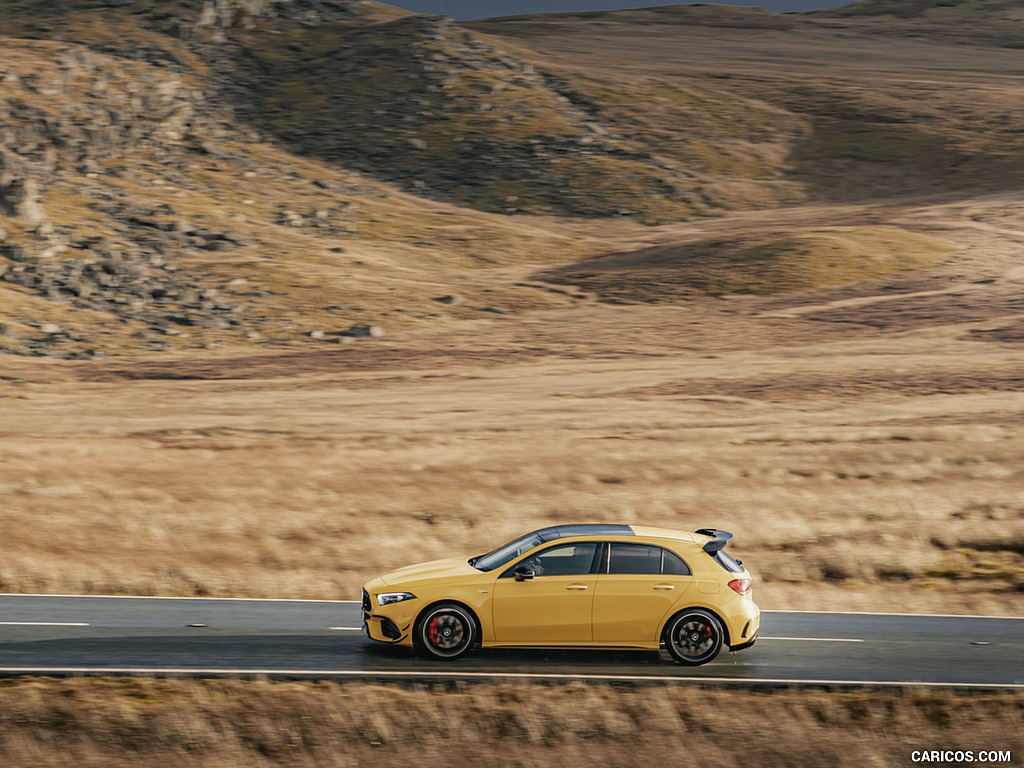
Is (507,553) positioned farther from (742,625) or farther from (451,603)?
(742,625)

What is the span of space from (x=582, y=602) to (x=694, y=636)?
→ 4.18 ft

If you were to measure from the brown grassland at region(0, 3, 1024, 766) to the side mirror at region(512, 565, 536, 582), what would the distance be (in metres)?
1.18

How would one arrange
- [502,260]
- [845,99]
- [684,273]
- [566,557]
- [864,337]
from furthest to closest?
[845,99] < [502,260] < [684,273] < [864,337] < [566,557]

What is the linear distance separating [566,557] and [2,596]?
8.84m

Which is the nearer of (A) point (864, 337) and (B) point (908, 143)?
(A) point (864, 337)

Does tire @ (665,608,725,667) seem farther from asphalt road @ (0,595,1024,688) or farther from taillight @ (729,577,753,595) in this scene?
taillight @ (729,577,753,595)

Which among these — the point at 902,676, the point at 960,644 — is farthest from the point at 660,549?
the point at 960,644

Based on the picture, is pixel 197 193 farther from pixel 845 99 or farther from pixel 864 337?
pixel 845 99

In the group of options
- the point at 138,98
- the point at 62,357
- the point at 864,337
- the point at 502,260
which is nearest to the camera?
the point at 62,357

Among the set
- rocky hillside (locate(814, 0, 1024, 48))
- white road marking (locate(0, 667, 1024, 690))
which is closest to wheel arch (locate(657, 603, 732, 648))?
white road marking (locate(0, 667, 1024, 690))

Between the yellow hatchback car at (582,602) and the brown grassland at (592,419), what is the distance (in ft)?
2.56

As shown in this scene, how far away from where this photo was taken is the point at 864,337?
53.1 meters

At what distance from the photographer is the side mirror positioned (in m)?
13.4

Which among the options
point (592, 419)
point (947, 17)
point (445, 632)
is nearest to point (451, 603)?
point (445, 632)
